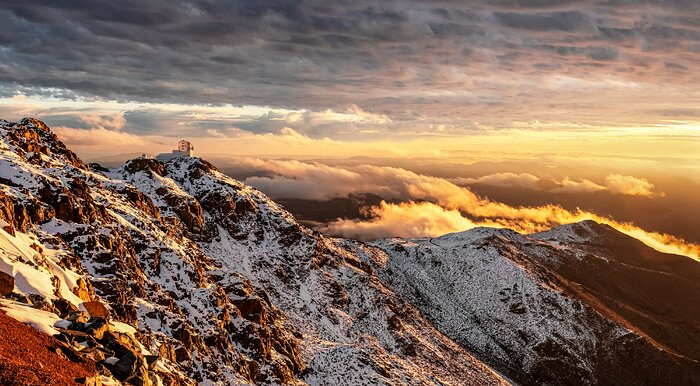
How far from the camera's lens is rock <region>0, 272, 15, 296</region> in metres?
38.6

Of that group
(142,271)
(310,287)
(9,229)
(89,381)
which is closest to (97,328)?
(89,381)

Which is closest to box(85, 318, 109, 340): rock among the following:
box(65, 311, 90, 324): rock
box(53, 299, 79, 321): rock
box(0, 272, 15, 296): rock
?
box(65, 311, 90, 324): rock

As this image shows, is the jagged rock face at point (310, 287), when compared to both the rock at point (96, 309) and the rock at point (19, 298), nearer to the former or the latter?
the rock at point (96, 309)

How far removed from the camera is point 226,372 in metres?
75.8

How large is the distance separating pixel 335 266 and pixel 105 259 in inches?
3532

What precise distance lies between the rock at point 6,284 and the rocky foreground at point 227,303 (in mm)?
130

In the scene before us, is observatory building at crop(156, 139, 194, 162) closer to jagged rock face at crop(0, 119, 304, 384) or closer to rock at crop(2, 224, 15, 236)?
jagged rock face at crop(0, 119, 304, 384)

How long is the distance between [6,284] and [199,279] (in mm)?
55031

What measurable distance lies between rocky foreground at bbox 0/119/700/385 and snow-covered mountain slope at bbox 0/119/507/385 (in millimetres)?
342

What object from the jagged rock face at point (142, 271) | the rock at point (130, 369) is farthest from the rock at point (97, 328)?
the jagged rock face at point (142, 271)

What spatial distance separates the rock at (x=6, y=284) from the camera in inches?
1521

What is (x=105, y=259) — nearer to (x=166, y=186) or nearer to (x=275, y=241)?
(x=166, y=186)

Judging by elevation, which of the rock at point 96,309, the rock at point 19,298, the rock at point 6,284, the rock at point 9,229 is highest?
the rock at point 9,229

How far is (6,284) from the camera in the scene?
39312 mm
